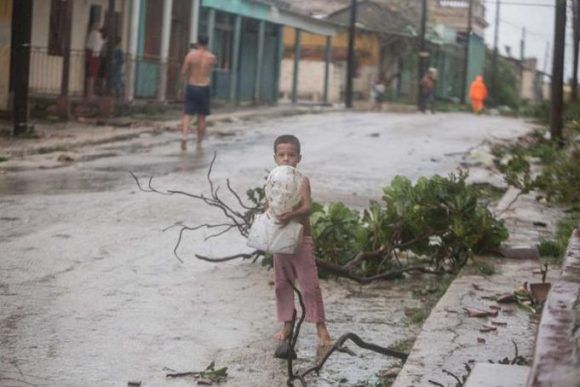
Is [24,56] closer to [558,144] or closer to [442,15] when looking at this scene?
[558,144]

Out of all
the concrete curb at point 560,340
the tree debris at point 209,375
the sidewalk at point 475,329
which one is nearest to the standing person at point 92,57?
the sidewalk at point 475,329

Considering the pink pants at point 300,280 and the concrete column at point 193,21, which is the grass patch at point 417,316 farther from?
the concrete column at point 193,21

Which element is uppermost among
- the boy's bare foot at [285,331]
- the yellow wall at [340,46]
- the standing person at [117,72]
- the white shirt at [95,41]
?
the yellow wall at [340,46]

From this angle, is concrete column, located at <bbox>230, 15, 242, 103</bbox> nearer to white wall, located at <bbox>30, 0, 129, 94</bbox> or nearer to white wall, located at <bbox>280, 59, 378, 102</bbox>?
white wall, located at <bbox>30, 0, 129, 94</bbox>

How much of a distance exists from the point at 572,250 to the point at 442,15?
2843 inches

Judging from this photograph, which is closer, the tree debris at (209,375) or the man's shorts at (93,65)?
Answer: the tree debris at (209,375)

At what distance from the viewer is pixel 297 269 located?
6137 mm

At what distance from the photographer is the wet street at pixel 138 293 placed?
231 inches

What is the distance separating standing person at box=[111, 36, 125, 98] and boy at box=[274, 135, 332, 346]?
1880 centimetres

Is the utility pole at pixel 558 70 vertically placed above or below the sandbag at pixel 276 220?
above

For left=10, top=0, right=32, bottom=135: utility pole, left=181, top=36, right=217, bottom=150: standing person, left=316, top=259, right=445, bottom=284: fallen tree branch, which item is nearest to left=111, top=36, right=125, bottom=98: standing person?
left=181, top=36, right=217, bottom=150: standing person

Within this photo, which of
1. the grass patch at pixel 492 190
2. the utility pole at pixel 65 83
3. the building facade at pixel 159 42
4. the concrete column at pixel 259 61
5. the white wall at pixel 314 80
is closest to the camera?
the grass patch at pixel 492 190

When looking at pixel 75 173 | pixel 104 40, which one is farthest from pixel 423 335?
pixel 104 40

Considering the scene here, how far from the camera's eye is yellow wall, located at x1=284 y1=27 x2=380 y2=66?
180 ft
